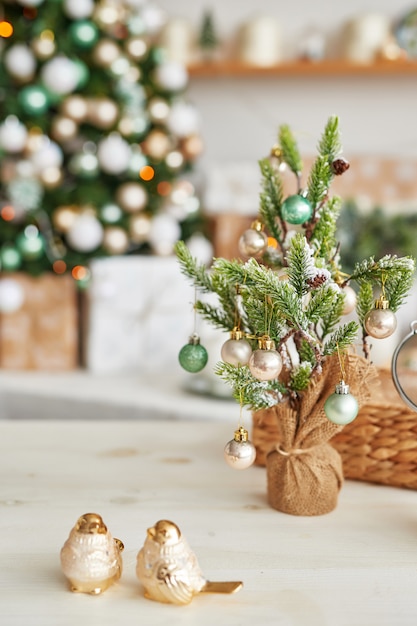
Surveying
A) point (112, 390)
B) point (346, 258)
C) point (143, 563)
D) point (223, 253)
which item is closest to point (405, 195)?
point (346, 258)

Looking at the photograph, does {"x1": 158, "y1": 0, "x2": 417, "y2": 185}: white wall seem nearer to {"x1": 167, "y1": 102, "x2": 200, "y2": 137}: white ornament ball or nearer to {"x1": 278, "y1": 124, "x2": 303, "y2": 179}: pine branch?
{"x1": 167, "y1": 102, "x2": 200, "y2": 137}: white ornament ball

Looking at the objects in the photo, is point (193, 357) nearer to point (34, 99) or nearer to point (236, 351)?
point (236, 351)

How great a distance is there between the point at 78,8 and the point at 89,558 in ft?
6.65

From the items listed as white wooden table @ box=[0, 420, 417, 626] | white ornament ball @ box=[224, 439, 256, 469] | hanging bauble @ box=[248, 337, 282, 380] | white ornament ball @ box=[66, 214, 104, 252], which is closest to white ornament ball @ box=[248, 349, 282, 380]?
hanging bauble @ box=[248, 337, 282, 380]

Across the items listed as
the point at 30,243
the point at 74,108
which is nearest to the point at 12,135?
the point at 74,108

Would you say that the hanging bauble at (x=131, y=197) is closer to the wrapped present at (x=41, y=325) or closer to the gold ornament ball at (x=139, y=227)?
the gold ornament ball at (x=139, y=227)

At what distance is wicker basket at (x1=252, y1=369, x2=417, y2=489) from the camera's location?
3.04 feet

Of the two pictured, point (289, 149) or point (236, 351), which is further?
point (289, 149)

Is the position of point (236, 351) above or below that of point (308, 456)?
above

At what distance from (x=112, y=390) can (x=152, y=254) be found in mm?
551

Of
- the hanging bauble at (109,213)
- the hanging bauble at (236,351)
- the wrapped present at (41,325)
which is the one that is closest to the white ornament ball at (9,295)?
the wrapped present at (41,325)

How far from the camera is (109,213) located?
7.87 feet

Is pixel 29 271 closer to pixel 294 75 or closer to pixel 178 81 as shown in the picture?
Result: pixel 178 81

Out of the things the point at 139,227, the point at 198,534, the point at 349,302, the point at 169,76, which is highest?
the point at 169,76
